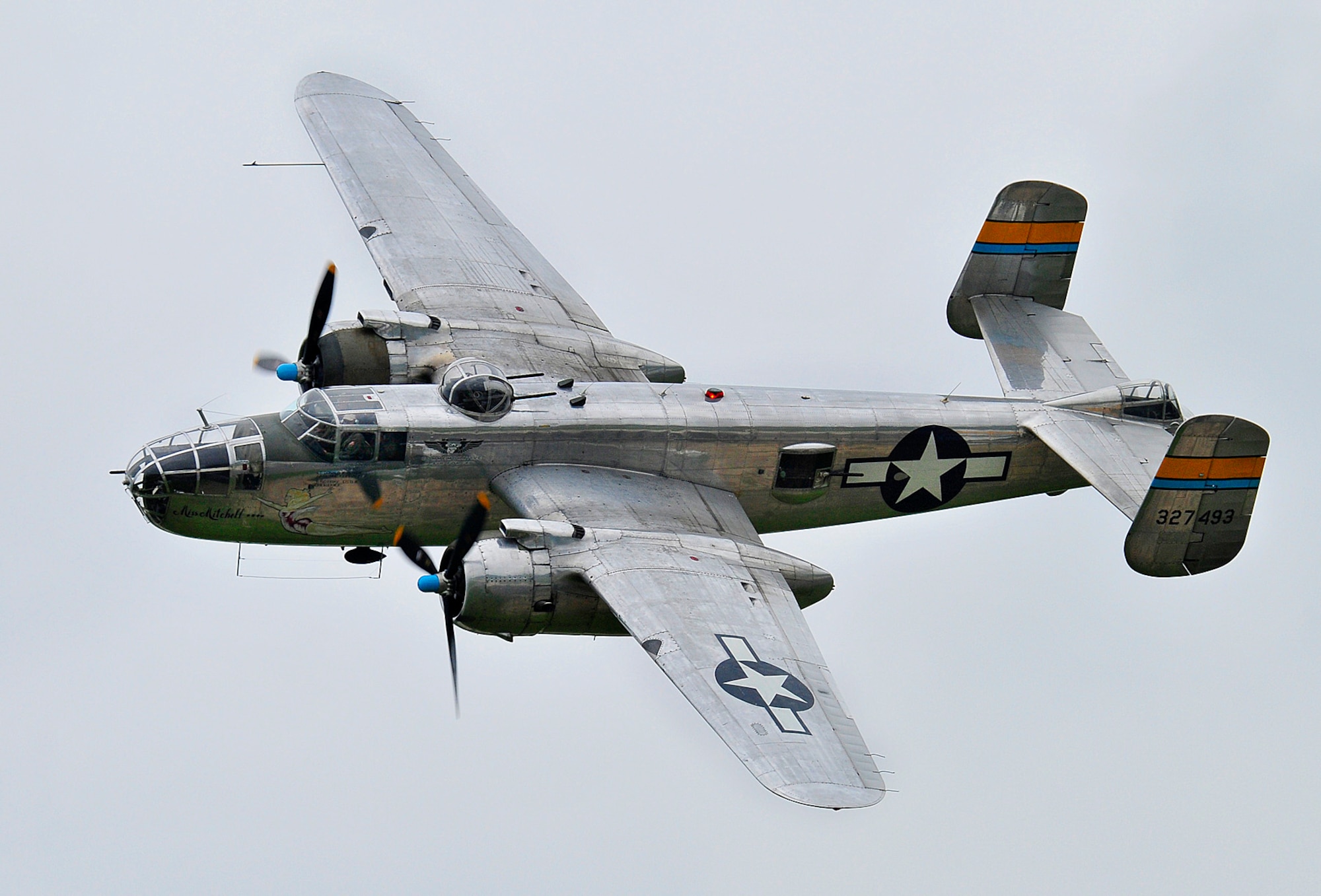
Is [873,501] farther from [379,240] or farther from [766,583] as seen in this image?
[379,240]

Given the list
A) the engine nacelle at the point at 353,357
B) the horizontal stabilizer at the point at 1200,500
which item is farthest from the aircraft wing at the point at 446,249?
the horizontal stabilizer at the point at 1200,500

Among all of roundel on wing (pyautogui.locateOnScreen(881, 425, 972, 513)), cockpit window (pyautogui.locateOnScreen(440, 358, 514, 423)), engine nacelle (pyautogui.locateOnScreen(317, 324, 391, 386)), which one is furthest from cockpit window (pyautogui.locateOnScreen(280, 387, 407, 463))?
roundel on wing (pyautogui.locateOnScreen(881, 425, 972, 513))

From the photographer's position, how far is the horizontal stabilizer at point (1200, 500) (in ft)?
84.9

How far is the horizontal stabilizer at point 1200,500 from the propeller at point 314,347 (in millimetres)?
11218

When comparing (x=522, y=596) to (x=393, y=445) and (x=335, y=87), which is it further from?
(x=335, y=87)

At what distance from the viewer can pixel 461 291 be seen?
29344mm

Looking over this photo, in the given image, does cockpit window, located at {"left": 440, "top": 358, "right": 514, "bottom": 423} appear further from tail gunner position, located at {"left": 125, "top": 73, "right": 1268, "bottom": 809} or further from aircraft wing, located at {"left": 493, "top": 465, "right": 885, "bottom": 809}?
aircraft wing, located at {"left": 493, "top": 465, "right": 885, "bottom": 809}

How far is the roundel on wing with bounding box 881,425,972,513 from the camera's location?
27.6 m

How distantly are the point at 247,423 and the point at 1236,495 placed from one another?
13.0 m

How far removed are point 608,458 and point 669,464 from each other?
87 centimetres

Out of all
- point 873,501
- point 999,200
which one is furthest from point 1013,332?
point 873,501

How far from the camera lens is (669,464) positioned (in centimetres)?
2652

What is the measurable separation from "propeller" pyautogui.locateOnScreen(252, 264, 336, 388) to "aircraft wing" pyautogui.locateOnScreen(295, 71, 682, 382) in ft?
5.23

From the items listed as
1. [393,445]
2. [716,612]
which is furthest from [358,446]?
[716,612]
